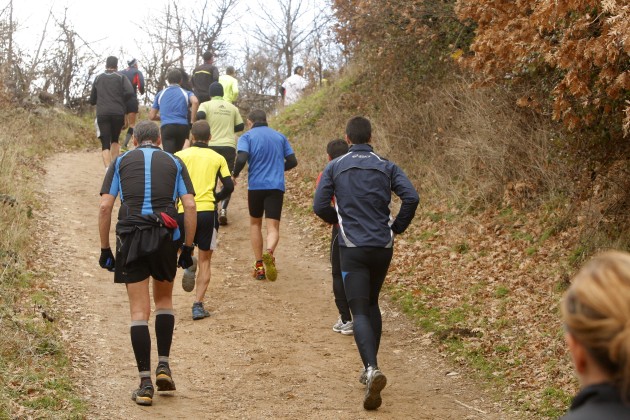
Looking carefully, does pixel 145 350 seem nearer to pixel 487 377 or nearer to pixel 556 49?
pixel 487 377

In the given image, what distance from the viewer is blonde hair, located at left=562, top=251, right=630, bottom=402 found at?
2.04m

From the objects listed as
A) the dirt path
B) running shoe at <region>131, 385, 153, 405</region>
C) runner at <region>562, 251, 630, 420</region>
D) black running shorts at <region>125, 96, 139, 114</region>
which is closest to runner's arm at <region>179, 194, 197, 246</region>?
running shoe at <region>131, 385, 153, 405</region>

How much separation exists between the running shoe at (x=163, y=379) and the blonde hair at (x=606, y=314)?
5.04m

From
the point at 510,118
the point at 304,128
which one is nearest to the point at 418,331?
the point at 510,118

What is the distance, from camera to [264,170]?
10.6m

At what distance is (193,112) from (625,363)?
12033 millimetres

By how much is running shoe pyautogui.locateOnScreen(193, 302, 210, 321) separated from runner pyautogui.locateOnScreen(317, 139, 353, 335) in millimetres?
1407

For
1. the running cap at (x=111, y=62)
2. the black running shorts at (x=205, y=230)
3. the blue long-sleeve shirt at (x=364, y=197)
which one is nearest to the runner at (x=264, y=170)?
the black running shorts at (x=205, y=230)

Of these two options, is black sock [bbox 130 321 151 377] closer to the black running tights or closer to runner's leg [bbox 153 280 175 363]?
runner's leg [bbox 153 280 175 363]

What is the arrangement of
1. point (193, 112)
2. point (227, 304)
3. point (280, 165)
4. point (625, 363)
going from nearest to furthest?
1. point (625, 363)
2. point (227, 304)
3. point (280, 165)
4. point (193, 112)

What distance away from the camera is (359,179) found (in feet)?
22.8

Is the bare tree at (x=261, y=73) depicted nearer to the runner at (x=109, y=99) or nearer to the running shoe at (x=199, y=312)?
the runner at (x=109, y=99)

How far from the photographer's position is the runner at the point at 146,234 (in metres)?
6.54

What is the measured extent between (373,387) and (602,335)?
181 inches
